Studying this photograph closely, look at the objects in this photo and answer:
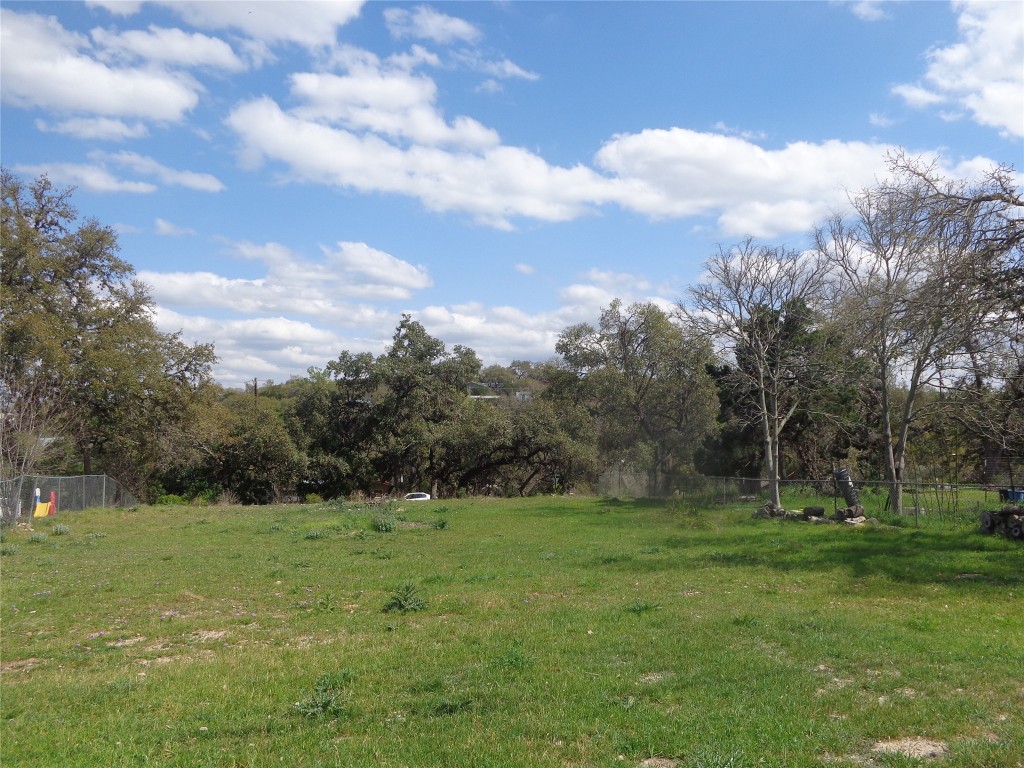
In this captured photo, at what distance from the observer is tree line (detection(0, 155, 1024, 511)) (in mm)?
15094

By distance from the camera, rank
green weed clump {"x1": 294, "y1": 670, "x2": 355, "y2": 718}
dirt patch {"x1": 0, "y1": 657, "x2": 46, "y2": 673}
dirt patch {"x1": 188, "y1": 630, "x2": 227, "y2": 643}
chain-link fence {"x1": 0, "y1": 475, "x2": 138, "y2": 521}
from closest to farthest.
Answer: green weed clump {"x1": 294, "y1": 670, "x2": 355, "y2": 718} < dirt patch {"x1": 0, "y1": 657, "x2": 46, "y2": 673} < dirt patch {"x1": 188, "y1": 630, "x2": 227, "y2": 643} < chain-link fence {"x1": 0, "y1": 475, "x2": 138, "y2": 521}

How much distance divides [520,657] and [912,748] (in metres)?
3.75

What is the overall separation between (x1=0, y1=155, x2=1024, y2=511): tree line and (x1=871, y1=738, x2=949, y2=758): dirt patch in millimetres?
9926

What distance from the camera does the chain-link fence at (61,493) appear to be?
26.1m

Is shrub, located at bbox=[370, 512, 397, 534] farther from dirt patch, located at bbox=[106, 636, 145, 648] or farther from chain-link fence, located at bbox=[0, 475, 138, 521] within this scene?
dirt patch, located at bbox=[106, 636, 145, 648]

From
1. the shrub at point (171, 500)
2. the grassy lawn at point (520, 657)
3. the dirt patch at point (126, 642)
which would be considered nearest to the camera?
the grassy lawn at point (520, 657)

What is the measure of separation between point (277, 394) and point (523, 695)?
72.9m

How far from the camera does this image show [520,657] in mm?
7816

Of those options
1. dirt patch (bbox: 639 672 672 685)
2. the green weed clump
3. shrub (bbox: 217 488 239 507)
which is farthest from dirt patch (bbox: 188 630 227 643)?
shrub (bbox: 217 488 239 507)

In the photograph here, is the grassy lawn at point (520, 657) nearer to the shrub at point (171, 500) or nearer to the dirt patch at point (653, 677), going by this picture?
the dirt patch at point (653, 677)

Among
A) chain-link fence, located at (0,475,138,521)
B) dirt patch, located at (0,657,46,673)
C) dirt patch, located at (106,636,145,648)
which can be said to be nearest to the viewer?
dirt patch, located at (0,657,46,673)

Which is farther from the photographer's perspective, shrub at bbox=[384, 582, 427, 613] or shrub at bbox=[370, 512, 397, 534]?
shrub at bbox=[370, 512, 397, 534]

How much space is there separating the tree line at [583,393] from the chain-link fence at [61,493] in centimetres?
221

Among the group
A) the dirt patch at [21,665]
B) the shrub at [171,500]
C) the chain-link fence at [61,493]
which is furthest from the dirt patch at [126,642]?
the shrub at [171,500]
